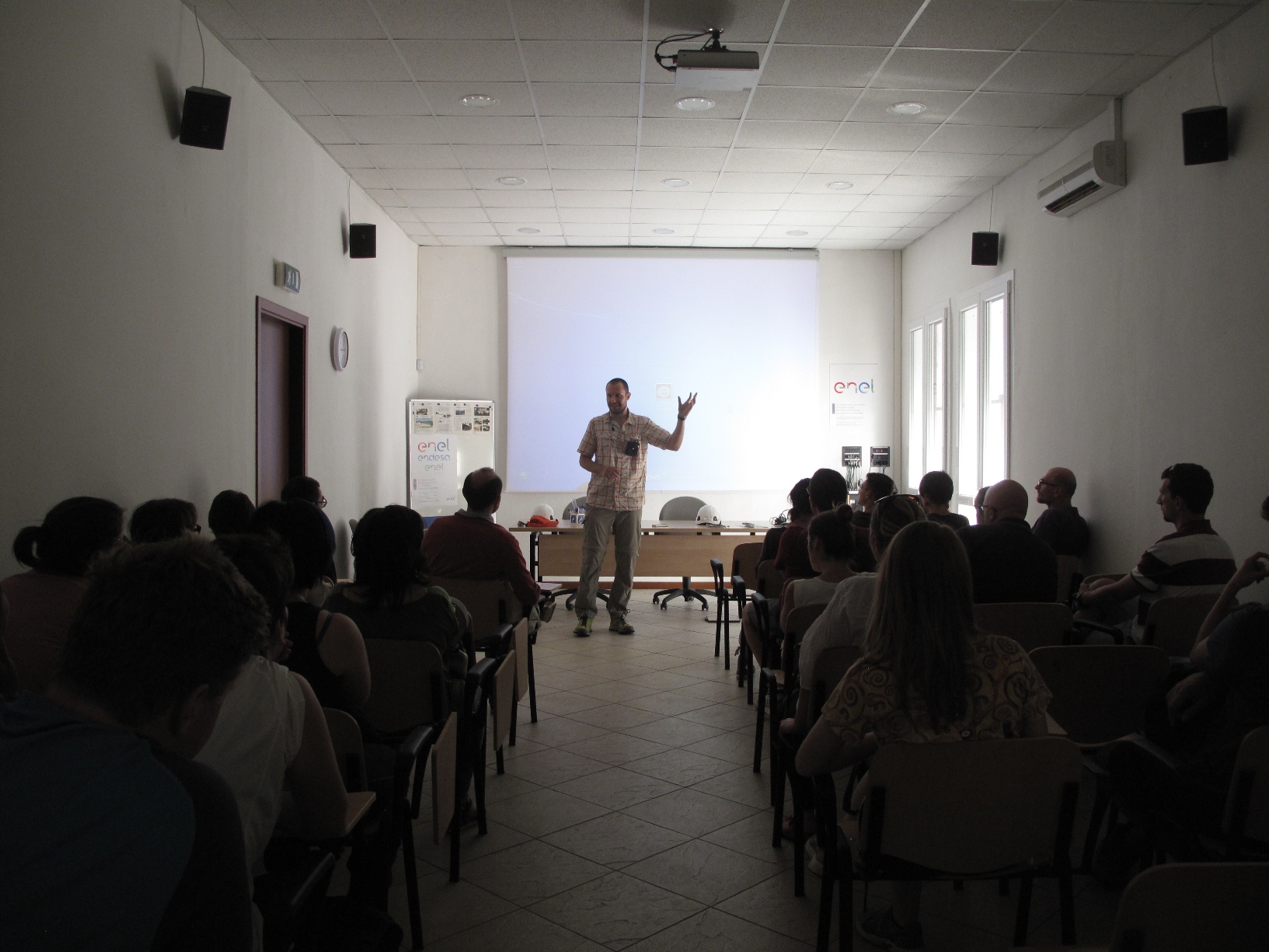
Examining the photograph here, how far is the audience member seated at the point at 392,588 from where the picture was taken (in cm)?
283

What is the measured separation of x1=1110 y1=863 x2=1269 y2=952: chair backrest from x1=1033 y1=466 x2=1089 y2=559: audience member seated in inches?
177

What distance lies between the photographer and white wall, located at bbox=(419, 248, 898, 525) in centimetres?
966

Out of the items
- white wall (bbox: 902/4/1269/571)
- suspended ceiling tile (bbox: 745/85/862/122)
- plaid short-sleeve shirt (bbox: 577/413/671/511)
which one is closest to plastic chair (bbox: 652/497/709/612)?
plaid short-sleeve shirt (bbox: 577/413/671/511)

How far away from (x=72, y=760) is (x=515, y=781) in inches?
115

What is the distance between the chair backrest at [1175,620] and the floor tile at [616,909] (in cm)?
189

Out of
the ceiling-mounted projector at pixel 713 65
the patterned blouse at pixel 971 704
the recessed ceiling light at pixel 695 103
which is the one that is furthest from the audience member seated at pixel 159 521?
the recessed ceiling light at pixel 695 103

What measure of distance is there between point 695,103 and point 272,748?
4749mm

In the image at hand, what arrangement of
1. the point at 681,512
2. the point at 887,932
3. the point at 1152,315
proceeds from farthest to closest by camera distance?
the point at 681,512
the point at 1152,315
the point at 887,932

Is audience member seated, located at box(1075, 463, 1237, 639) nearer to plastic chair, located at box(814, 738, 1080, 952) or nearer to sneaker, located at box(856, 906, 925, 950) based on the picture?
sneaker, located at box(856, 906, 925, 950)

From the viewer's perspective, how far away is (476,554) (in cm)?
415

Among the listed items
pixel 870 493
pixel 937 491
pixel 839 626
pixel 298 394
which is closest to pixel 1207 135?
pixel 937 491

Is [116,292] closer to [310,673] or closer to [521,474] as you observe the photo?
[310,673]

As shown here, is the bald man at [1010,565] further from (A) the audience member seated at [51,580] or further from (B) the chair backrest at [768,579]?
(A) the audience member seated at [51,580]

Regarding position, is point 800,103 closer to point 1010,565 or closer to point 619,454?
point 619,454
